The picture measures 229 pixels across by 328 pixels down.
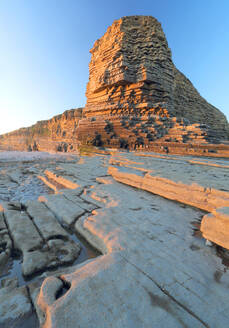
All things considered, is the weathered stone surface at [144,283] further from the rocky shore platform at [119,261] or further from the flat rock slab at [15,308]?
the flat rock slab at [15,308]

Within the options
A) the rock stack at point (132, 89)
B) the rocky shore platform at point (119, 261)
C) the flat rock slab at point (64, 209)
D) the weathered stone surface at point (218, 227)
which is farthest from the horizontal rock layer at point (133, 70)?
the weathered stone surface at point (218, 227)

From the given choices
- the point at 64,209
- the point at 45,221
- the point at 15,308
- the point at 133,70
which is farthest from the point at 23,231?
the point at 133,70

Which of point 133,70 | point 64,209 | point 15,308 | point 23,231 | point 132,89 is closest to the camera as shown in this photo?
point 15,308

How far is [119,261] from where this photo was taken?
134 cm

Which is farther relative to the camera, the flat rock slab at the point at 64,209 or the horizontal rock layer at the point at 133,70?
the horizontal rock layer at the point at 133,70

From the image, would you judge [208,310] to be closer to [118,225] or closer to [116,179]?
[118,225]

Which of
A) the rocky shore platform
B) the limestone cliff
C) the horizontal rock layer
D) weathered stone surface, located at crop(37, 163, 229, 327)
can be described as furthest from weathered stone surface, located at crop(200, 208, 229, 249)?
the horizontal rock layer

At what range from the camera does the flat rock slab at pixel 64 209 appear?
2.31 m

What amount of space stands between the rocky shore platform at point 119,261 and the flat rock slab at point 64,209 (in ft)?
0.06

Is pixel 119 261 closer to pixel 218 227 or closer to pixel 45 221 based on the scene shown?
pixel 218 227

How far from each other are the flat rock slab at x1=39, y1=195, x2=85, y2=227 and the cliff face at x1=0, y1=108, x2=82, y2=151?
22013 millimetres

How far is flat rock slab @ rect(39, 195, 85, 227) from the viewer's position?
2.31 metres

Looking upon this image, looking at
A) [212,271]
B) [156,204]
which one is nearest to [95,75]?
[156,204]

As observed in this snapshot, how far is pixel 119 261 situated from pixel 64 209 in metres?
1.53
